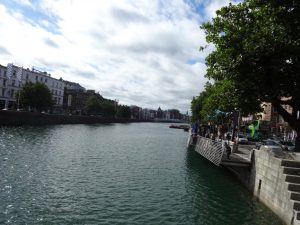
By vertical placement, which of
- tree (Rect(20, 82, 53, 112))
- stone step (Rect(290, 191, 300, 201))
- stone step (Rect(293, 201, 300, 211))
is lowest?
stone step (Rect(293, 201, 300, 211))

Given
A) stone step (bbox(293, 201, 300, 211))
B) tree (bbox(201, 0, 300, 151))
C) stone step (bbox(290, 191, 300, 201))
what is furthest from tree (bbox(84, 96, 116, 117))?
stone step (bbox(293, 201, 300, 211))

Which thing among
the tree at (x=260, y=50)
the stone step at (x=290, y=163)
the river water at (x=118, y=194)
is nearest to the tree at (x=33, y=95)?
the river water at (x=118, y=194)

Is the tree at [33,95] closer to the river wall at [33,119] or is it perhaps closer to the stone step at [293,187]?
the river wall at [33,119]

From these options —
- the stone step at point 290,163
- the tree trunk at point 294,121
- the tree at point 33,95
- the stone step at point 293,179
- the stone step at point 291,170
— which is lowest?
the stone step at point 293,179

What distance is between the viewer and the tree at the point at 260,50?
20875 millimetres

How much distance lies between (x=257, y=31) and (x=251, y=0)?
9.02ft

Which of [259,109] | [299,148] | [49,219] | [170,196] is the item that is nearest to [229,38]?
[259,109]

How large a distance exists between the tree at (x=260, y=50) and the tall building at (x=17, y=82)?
68.8 m

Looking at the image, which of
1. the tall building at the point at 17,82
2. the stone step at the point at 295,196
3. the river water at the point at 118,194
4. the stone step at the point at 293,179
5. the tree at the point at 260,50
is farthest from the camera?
the tall building at the point at 17,82

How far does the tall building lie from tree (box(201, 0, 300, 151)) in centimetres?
6879

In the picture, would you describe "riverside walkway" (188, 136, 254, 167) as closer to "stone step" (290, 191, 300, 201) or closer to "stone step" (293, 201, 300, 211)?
"stone step" (290, 191, 300, 201)

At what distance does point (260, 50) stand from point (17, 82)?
111 meters

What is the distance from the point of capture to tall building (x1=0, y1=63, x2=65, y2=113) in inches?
4313

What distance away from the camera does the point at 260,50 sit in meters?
20.7
